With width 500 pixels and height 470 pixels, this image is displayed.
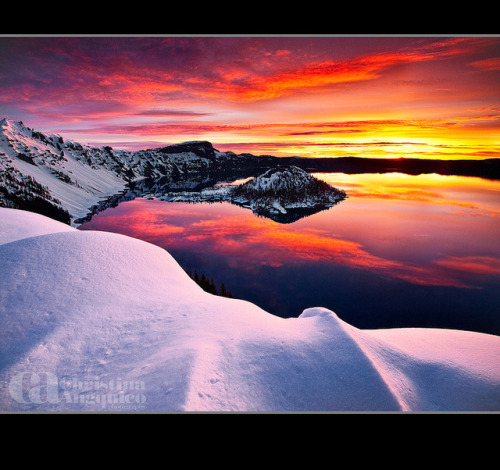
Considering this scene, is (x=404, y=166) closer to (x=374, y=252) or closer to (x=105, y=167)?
(x=374, y=252)

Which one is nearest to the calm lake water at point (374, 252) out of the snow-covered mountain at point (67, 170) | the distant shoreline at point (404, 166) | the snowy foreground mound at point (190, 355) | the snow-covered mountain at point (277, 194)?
the distant shoreline at point (404, 166)

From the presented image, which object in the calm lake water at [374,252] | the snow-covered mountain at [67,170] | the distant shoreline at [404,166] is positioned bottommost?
the calm lake water at [374,252]

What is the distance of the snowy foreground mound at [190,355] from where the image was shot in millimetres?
2705

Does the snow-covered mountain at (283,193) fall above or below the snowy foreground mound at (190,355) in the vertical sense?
above

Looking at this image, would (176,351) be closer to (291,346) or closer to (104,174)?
(291,346)

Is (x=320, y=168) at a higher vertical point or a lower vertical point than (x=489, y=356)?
higher

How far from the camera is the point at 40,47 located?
152 inches

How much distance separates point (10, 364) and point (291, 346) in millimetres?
3587

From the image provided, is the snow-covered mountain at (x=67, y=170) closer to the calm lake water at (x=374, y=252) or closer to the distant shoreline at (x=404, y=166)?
the distant shoreline at (x=404, y=166)

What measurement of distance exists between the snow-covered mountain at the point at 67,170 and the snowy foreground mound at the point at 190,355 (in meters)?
7.38

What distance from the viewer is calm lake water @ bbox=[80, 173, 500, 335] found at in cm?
685

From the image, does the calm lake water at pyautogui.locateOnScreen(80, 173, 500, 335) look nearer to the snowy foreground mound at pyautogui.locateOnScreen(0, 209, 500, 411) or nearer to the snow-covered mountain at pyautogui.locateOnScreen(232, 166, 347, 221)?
the snowy foreground mound at pyautogui.locateOnScreen(0, 209, 500, 411)

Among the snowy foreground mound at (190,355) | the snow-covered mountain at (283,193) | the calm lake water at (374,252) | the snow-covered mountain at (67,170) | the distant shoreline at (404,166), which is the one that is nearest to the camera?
the snowy foreground mound at (190,355)
